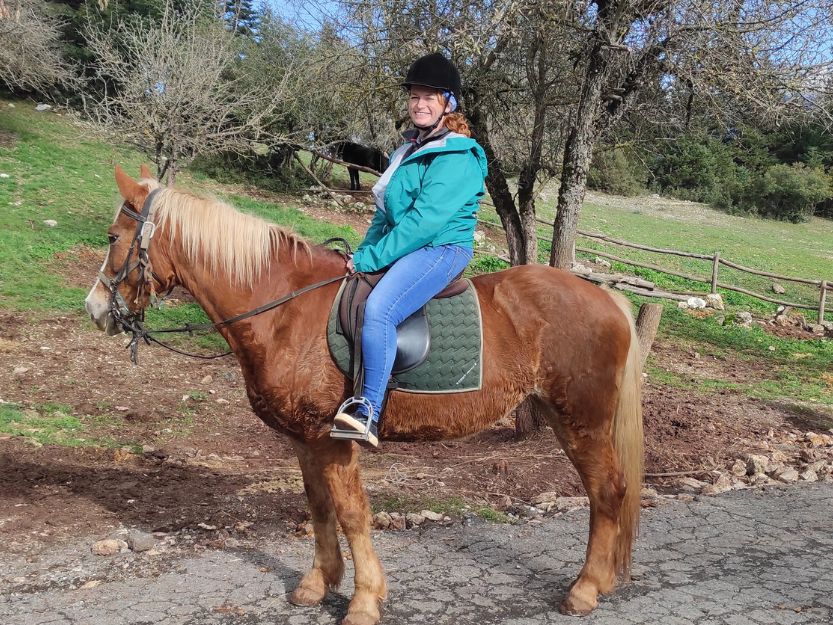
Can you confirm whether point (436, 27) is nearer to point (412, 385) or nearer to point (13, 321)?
point (412, 385)

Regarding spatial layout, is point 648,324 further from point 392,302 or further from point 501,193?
point 392,302

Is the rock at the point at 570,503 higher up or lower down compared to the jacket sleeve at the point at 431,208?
lower down

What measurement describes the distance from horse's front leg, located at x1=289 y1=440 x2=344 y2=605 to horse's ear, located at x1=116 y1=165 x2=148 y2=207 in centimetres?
157

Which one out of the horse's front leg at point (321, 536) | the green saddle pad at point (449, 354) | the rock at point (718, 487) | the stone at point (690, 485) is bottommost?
the stone at point (690, 485)

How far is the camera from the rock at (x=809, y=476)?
6199 millimetres

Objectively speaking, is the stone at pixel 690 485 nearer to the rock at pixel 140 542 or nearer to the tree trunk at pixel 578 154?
the tree trunk at pixel 578 154

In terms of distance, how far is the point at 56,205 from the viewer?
49.8ft

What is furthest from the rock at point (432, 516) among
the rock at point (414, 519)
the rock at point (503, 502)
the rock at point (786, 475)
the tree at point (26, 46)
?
the tree at point (26, 46)

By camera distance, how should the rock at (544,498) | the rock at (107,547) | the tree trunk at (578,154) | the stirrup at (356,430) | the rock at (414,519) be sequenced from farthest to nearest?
1. the tree trunk at (578,154)
2. the rock at (544,498)
3. the rock at (414,519)
4. the rock at (107,547)
5. the stirrup at (356,430)

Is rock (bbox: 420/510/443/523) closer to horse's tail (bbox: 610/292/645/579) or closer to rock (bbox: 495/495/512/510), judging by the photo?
rock (bbox: 495/495/512/510)

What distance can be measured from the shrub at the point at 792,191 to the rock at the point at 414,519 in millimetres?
40925

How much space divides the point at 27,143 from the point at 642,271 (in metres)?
18.9

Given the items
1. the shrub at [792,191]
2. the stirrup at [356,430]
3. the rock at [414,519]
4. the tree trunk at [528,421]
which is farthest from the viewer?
the shrub at [792,191]

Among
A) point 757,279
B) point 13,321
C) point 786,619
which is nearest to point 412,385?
point 786,619
